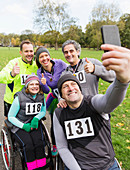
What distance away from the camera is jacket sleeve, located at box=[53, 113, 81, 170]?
160 cm

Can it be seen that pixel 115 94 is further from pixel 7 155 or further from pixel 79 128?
Answer: pixel 7 155

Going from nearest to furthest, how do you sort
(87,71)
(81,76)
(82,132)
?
(82,132), (87,71), (81,76)

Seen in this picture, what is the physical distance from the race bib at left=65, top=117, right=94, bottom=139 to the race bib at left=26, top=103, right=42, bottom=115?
0.97m

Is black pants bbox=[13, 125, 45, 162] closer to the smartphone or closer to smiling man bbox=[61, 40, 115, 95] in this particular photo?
smiling man bbox=[61, 40, 115, 95]

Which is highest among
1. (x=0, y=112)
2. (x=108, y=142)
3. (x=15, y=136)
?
(x=108, y=142)

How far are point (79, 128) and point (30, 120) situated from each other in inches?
44.6

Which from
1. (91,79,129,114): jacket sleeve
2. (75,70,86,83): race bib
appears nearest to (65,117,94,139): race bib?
(91,79,129,114): jacket sleeve

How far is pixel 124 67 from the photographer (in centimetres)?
74

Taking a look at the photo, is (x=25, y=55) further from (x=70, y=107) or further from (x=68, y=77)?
(x=70, y=107)

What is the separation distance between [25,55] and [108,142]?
203 centimetres

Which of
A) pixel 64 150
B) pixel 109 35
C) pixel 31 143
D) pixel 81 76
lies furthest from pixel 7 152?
pixel 109 35

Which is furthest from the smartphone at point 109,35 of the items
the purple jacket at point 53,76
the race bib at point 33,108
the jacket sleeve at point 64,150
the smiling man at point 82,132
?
the race bib at point 33,108

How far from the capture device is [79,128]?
65.4 inches

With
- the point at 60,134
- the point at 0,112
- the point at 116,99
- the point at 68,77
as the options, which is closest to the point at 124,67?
the point at 116,99
